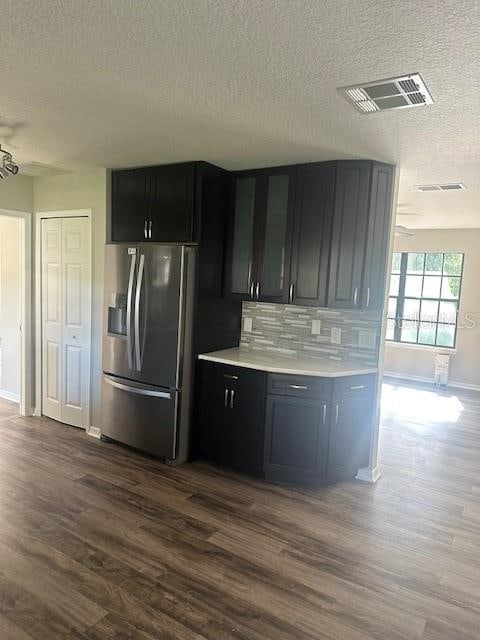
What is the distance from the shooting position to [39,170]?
161 inches

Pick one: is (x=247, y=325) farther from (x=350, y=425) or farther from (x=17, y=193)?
(x=17, y=193)

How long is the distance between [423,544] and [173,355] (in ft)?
7.11

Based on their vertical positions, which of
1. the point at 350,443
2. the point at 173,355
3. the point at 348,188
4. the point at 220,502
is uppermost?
the point at 348,188

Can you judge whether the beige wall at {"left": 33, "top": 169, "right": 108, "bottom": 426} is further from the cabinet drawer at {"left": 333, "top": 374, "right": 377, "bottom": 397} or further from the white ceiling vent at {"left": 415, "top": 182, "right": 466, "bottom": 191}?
the white ceiling vent at {"left": 415, "top": 182, "right": 466, "bottom": 191}

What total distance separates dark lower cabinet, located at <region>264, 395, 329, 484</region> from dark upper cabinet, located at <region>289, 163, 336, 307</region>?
0.81 m

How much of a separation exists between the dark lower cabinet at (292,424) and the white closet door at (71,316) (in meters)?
1.53

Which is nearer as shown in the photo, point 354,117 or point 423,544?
point 354,117

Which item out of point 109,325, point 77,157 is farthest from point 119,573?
point 77,157

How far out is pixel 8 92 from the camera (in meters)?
2.19

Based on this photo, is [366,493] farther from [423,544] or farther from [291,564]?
[291,564]

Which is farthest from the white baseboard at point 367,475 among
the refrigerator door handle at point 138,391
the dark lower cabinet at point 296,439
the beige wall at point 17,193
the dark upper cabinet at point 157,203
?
the beige wall at point 17,193

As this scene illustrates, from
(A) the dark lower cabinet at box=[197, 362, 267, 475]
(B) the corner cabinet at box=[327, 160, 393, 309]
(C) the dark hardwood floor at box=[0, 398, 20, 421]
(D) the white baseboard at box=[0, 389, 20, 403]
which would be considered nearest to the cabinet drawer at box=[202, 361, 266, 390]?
(A) the dark lower cabinet at box=[197, 362, 267, 475]

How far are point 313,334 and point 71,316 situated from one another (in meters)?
2.39

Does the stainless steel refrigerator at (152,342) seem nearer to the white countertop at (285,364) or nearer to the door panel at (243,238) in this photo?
the white countertop at (285,364)
